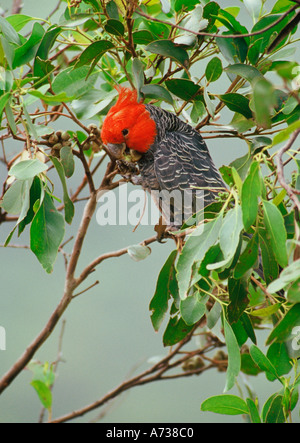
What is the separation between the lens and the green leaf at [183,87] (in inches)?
41.8

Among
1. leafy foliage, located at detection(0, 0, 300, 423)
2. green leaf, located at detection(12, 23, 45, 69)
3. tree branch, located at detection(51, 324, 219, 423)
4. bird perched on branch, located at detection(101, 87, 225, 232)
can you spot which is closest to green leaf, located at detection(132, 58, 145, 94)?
leafy foliage, located at detection(0, 0, 300, 423)

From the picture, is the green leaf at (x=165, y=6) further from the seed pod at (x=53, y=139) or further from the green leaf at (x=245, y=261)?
the green leaf at (x=245, y=261)

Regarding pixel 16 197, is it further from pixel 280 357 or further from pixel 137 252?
pixel 280 357

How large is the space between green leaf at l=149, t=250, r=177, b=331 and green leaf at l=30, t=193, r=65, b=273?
0.81 feet

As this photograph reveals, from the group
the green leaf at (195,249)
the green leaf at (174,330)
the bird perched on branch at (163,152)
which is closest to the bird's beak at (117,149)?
the bird perched on branch at (163,152)

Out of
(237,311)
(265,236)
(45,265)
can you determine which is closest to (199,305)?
(237,311)

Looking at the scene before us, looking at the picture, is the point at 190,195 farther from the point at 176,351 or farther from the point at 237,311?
the point at 237,311

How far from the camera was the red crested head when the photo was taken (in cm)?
133

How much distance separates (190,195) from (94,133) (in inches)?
12.6

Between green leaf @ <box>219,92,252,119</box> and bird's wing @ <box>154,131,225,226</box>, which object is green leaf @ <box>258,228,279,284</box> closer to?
Answer: green leaf @ <box>219,92,252,119</box>

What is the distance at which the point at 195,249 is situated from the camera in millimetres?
812

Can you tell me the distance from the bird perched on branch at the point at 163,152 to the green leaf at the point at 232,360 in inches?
22.3

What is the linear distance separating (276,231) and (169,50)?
51cm

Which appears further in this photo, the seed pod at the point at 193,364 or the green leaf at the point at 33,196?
the seed pod at the point at 193,364
